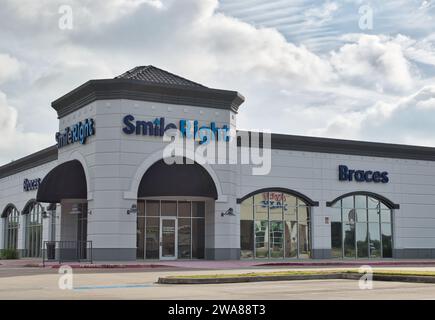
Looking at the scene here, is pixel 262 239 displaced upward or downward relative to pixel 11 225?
downward

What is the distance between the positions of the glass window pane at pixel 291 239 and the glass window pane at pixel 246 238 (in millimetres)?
2701

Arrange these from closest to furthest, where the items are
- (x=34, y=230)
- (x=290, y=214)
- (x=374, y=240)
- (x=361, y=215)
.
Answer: (x=290, y=214) < (x=361, y=215) < (x=374, y=240) < (x=34, y=230)

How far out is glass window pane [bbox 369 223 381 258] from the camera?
4700cm

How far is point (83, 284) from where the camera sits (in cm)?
2106

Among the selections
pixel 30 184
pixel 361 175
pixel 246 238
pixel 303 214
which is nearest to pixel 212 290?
pixel 246 238

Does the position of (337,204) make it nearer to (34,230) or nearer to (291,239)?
(291,239)

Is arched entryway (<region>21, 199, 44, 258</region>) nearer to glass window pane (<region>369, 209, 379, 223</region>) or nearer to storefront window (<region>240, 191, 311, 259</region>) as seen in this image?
storefront window (<region>240, 191, 311, 259</region>)

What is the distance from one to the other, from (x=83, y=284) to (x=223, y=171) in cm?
1972

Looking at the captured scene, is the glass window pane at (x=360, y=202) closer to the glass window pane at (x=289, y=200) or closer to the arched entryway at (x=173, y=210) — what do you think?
the glass window pane at (x=289, y=200)

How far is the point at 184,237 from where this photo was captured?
40438 millimetres

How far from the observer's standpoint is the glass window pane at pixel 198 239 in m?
40.6

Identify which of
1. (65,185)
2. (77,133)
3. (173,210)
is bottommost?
(173,210)

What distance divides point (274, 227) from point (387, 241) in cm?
898
